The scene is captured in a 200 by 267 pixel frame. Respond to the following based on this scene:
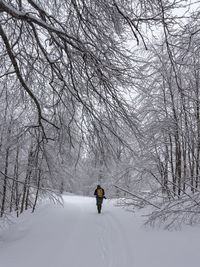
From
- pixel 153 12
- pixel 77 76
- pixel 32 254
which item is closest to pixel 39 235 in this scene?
pixel 32 254

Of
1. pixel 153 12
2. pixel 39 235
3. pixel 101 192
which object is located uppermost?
pixel 153 12

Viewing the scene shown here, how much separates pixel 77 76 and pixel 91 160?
148 centimetres

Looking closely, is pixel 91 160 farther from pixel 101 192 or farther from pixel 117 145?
pixel 101 192

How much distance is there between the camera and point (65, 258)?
15.3 feet

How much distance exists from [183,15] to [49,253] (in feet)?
17.0

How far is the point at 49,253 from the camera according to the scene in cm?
502

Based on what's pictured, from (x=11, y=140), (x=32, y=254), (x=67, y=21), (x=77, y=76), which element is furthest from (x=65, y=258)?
(x=67, y=21)

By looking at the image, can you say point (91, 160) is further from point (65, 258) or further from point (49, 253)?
point (49, 253)

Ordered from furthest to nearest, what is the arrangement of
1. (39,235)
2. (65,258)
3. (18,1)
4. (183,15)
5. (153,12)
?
(39,235) → (65,258) → (18,1) → (153,12) → (183,15)

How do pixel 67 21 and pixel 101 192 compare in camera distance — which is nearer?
pixel 67 21

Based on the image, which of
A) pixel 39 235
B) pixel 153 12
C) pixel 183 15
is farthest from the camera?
pixel 39 235

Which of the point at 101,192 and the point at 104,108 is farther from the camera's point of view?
the point at 101,192

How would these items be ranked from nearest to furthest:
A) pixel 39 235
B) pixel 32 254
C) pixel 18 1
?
pixel 18 1 → pixel 32 254 → pixel 39 235

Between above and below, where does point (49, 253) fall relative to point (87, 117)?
below
